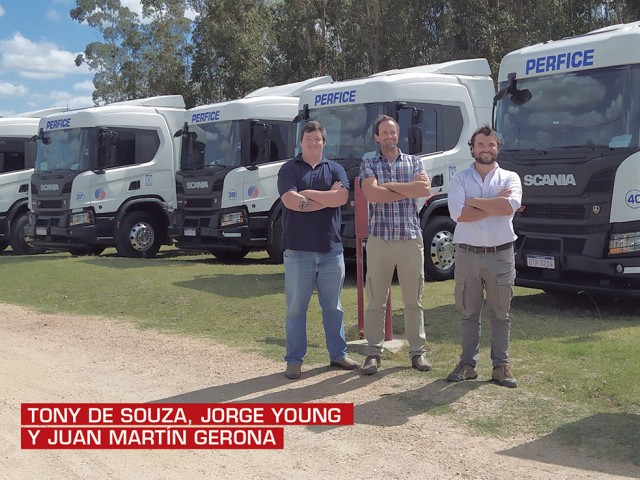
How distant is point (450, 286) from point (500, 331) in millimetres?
5004

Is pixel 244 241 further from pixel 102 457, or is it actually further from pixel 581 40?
pixel 102 457

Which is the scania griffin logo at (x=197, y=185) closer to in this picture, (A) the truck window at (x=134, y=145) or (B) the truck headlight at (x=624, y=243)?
(A) the truck window at (x=134, y=145)

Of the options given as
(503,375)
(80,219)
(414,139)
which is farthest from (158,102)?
(503,375)

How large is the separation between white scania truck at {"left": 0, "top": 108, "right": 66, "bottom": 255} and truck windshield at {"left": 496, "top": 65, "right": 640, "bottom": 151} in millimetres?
13149

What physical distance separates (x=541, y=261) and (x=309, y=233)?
3.45m

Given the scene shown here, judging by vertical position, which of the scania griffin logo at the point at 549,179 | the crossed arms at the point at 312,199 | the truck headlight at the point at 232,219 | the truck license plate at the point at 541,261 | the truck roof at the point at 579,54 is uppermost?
the truck roof at the point at 579,54

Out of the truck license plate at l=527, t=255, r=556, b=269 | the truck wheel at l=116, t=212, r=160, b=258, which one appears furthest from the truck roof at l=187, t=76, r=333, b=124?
the truck license plate at l=527, t=255, r=556, b=269

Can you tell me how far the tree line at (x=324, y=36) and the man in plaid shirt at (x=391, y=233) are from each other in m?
19.6

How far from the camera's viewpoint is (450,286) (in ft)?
35.9

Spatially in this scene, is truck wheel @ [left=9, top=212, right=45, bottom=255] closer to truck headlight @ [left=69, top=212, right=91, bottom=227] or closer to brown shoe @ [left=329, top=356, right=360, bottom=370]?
truck headlight @ [left=69, top=212, right=91, bottom=227]

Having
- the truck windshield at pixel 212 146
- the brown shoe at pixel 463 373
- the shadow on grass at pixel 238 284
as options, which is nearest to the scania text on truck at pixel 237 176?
the truck windshield at pixel 212 146

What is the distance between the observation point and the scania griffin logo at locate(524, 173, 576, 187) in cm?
838

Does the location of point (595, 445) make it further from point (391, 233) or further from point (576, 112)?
point (576, 112)

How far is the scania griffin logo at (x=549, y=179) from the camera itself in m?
8.38
